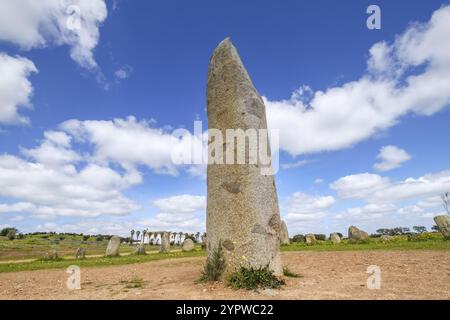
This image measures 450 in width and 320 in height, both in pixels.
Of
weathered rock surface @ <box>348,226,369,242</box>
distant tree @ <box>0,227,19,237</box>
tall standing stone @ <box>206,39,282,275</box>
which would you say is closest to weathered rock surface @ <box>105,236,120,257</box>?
weathered rock surface @ <box>348,226,369,242</box>

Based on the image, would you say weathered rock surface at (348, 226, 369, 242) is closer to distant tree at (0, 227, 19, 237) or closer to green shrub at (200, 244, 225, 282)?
green shrub at (200, 244, 225, 282)

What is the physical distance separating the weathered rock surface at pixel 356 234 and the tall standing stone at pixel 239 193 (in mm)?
25160

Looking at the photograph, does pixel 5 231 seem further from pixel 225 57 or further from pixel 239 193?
pixel 239 193

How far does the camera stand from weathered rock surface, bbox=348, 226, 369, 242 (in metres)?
31.7

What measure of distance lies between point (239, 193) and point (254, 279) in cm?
209

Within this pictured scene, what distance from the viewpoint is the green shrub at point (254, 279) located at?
26.0ft

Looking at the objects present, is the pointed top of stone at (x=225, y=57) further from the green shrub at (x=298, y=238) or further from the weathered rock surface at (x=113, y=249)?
the green shrub at (x=298, y=238)

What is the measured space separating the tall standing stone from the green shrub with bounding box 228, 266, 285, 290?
20 cm

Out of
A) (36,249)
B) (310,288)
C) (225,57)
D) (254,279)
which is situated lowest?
(310,288)

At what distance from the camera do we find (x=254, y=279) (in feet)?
26.2

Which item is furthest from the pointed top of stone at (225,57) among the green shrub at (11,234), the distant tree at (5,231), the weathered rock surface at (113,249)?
the distant tree at (5,231)

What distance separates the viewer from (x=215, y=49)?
10953mm

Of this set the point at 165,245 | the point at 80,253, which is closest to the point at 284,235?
the point at 165,245
